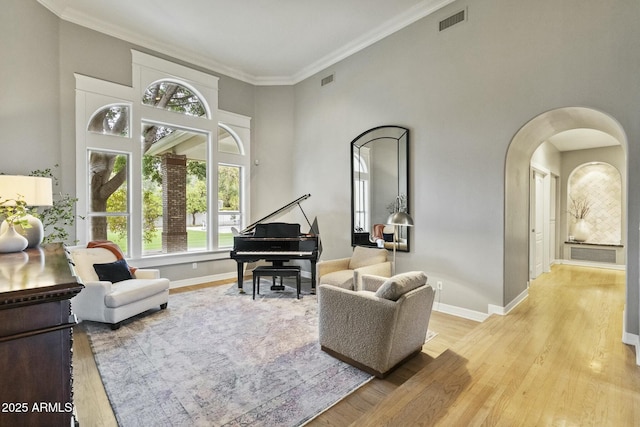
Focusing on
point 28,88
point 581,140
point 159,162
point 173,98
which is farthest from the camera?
point 581,140

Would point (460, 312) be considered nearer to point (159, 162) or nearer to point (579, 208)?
point (159, 162)

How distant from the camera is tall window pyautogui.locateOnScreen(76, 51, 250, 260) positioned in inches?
181

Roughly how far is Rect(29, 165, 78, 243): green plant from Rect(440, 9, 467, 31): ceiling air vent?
5.51 m

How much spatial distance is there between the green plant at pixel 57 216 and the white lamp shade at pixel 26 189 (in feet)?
3.81

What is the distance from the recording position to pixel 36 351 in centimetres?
104

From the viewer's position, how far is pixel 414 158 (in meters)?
4.32

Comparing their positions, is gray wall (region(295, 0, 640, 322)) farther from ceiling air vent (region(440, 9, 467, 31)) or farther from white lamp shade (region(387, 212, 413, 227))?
white lamp shade (region(387, 212, 413, 227))

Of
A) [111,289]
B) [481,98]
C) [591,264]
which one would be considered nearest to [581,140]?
[591,264]

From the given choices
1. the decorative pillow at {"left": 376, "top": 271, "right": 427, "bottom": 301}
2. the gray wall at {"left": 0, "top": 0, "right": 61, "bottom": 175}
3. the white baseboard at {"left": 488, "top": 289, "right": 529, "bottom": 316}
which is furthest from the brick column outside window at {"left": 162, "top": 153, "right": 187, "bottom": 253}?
the white baseboard at {"left": 488, "top": 289, "right": 529, "bottom": 316}

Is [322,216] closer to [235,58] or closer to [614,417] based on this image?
[235,58]

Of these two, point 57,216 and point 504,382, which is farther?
point 57,216

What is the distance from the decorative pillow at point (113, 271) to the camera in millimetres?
3766

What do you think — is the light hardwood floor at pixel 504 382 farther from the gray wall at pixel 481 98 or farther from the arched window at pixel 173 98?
the arched window at pixel 173 98

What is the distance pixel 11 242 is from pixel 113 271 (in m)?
1.89
